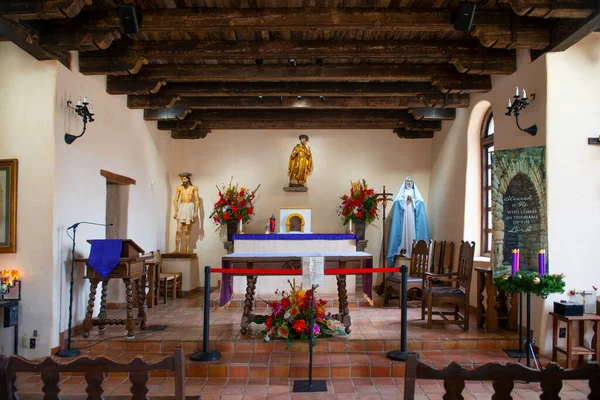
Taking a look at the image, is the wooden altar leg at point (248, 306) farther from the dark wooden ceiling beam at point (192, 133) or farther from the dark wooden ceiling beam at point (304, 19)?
the dark wooden ceiling beam at point (192, 133)

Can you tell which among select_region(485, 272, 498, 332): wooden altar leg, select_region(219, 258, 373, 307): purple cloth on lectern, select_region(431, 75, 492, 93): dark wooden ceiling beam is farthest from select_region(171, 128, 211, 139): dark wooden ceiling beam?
select_region(485, 272, 498, 332): wooden altar leg

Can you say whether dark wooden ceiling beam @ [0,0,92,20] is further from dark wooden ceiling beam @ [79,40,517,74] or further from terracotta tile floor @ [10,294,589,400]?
terracotta tile floor @ [10,294,589,400]

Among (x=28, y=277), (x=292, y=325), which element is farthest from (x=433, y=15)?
(x=28, y=277)

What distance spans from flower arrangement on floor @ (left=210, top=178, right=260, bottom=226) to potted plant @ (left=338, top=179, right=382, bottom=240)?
1.82 meters

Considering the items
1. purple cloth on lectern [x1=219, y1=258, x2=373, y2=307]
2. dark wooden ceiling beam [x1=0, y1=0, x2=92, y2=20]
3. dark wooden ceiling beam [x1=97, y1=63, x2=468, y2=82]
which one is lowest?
purple cloth on lectern [x1=219, y1=258, x2=373, y2=307]

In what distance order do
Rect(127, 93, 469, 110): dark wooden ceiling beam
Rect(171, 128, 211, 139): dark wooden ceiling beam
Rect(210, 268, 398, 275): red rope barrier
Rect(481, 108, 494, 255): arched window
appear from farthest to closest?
Rect(171, 128, 211, 139): dark wooden ceiling beam → Rect(127, 93, 469, 110): dark wooden ceiling beam → Rect(481, 108, 494, 255): arched window → Rect(210, 268, 398, 275): red rope barrier

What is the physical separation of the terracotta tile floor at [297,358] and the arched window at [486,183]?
169cm

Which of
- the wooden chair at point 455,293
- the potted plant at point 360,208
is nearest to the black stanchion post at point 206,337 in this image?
the wooden chair at point 455,293

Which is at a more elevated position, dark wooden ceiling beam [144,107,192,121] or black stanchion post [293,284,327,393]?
dark wooden ceiling beam [144,107,192,121]

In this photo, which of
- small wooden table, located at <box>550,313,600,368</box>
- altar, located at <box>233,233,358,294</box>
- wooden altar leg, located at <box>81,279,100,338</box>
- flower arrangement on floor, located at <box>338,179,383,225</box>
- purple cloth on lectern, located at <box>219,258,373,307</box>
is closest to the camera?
small wooden table, located at <box>550,313,600,368</box>

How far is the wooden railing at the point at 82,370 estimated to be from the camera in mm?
2184

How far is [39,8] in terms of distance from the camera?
4094mm

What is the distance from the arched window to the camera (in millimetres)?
7230

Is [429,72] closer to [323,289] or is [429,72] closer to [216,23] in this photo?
[216,23]
